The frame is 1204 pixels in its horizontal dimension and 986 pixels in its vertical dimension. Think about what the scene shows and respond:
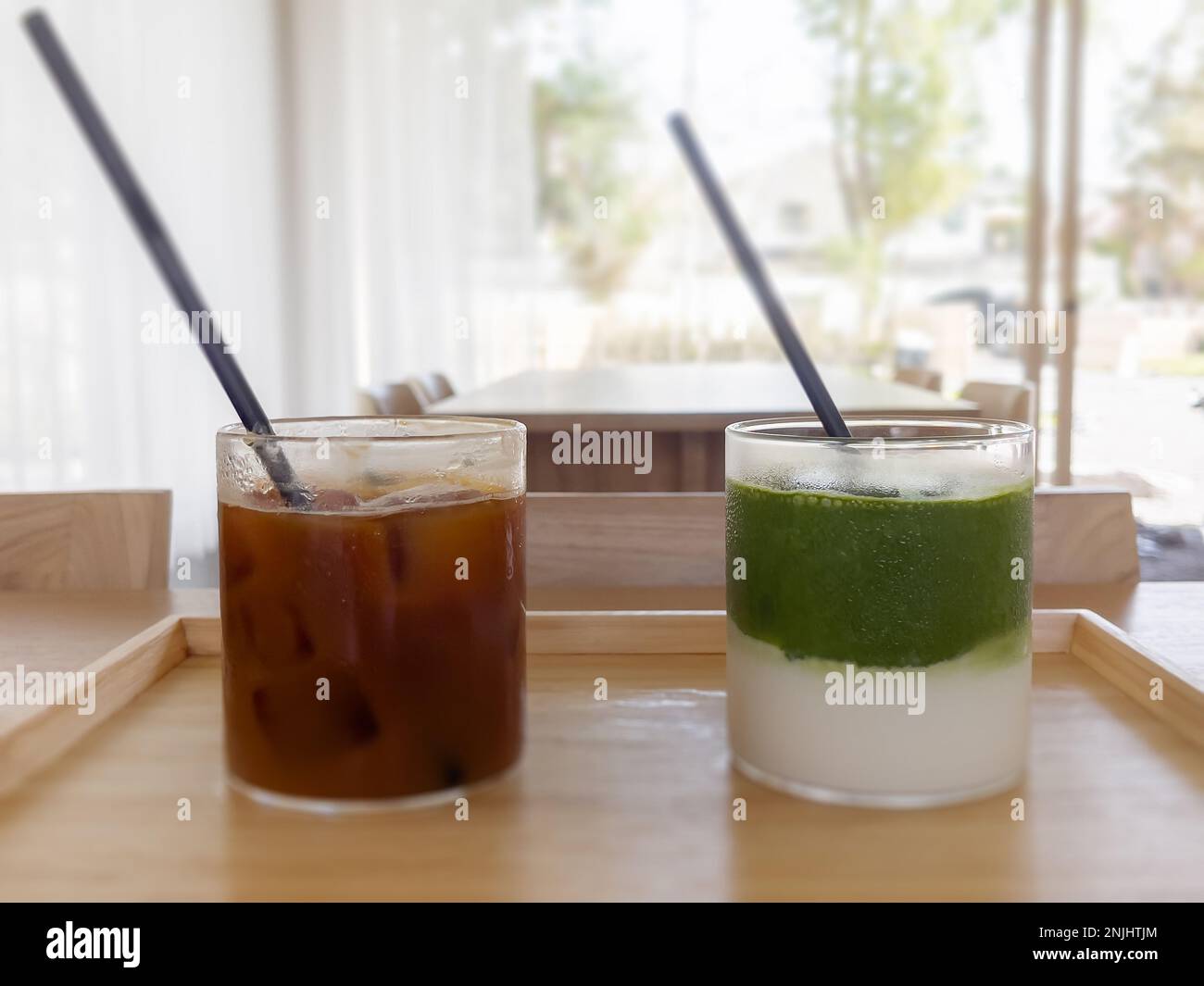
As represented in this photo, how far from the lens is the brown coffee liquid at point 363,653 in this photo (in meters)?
0.54

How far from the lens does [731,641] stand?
23.5 inches

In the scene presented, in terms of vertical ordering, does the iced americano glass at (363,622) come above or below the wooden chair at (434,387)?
below

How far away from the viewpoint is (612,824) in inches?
20.6

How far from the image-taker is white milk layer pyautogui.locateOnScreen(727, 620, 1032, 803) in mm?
535

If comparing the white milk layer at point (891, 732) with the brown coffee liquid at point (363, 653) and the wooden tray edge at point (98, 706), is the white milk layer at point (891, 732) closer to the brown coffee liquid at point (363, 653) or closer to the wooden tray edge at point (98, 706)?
Result: the brown coffee liquid at point (363, 653)

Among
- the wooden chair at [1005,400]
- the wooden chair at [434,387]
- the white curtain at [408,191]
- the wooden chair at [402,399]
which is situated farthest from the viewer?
the white curtain at [408,191]

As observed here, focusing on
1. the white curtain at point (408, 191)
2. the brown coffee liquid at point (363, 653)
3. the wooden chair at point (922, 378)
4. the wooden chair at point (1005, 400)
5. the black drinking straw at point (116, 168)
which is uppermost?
the white curtain at point (408, 191)

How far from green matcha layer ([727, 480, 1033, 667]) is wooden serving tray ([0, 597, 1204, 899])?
0.25 ft

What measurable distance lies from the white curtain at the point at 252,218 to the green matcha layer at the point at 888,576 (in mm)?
2868

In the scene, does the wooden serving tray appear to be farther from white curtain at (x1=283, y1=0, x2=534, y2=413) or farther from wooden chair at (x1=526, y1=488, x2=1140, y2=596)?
white curtain at (x1=283, y1=0, x2=534, y2=413)

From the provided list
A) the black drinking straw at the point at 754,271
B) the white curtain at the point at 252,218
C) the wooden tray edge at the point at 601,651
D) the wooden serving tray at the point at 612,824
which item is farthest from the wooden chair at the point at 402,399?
the black drinking straw at the point at 754,271

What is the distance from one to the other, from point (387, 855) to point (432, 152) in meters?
4.50
